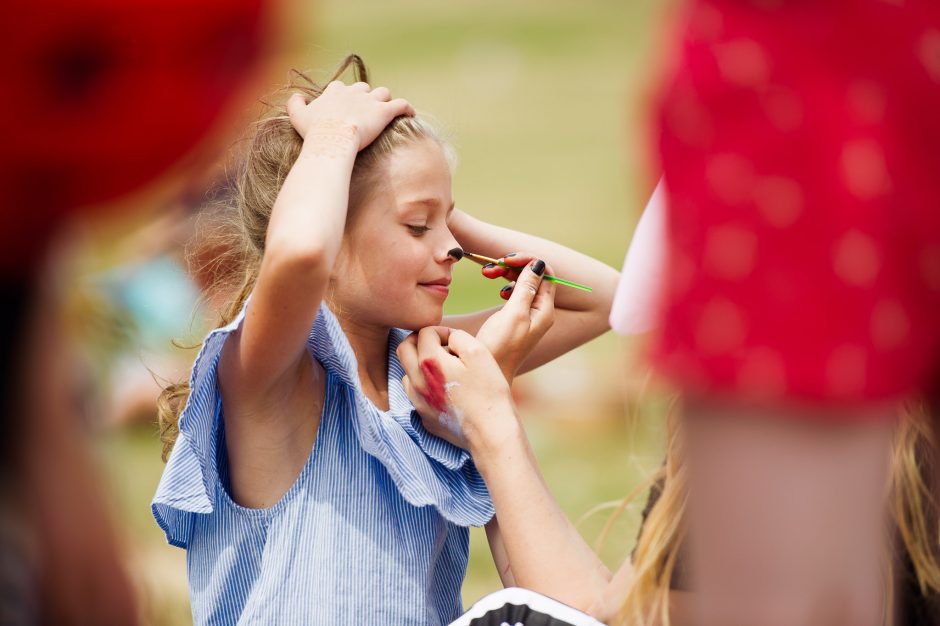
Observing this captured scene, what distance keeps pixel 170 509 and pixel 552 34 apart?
10570 millimetres

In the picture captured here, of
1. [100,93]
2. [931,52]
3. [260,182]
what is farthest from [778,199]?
[260,182]

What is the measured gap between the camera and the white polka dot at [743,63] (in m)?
0.53

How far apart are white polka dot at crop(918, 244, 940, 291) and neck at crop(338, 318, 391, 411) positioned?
1433mm

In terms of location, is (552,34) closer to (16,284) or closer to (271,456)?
(271,456)

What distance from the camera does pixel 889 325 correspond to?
1.71 feet

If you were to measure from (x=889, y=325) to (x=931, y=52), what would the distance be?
0.14 m

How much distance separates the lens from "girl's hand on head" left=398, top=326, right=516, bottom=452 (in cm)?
172

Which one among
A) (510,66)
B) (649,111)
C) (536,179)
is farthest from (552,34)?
(649,111)

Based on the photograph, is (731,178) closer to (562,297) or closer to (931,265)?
(931,265)

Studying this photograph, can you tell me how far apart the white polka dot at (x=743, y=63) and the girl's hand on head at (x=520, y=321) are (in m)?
1.34

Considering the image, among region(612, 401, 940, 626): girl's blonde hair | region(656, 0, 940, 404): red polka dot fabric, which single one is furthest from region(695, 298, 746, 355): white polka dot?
region(612, 401, 940, 626): girl's blonde hair

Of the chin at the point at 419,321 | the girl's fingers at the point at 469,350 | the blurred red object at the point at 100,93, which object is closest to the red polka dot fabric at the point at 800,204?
the blurred red object at the point at 100,93

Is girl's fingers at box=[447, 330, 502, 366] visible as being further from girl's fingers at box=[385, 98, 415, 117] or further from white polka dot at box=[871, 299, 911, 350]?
white polka dot at box=[871, 299, 911, 350]

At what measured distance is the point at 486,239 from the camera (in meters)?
2.14
